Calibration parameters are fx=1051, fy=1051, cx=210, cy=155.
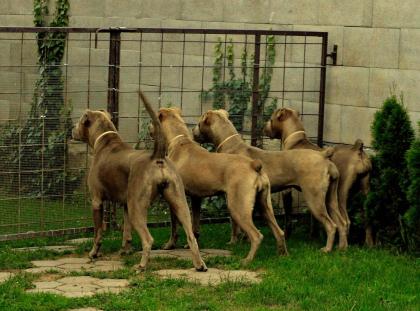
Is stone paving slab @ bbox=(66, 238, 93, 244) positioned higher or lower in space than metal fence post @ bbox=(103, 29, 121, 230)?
lower

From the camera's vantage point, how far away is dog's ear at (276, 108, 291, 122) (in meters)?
11.6

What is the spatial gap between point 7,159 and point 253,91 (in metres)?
2.97

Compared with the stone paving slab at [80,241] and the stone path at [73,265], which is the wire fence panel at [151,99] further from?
the stone path at [73,265]

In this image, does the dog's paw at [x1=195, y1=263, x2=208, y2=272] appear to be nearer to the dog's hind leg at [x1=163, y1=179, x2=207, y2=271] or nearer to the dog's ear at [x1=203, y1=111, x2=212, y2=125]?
the dog's hind leg at [x1=163, y1=179, x2=207, y2=271]

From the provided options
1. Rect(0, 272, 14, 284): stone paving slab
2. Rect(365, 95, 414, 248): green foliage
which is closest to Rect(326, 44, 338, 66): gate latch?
Rect(365, 95, 414, 248): green foliage

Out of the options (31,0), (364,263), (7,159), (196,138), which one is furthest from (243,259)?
(31,0)

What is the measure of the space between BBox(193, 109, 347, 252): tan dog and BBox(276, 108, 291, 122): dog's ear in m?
0.76

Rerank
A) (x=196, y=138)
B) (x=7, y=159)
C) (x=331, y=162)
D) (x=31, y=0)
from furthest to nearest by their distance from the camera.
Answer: (x=31, y=0), (x=7, y=159), (x=196, y=138), (x=331, y=162)

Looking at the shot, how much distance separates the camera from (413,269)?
9633 millimetres

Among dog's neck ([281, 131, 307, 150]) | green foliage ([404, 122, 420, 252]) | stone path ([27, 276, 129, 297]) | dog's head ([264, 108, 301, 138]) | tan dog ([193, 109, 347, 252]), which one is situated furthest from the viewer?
dog's head ([264, 108, 301, 138])

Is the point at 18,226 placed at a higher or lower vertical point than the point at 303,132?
lower

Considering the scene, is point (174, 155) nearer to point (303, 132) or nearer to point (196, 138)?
point (196, 138)

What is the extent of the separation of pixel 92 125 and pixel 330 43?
10.7 feet

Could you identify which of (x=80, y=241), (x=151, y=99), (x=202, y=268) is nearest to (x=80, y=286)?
(x=202, y=268)
